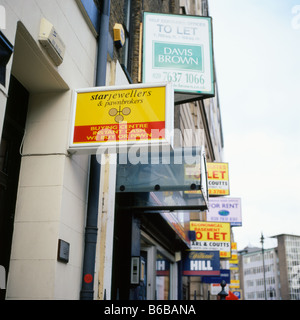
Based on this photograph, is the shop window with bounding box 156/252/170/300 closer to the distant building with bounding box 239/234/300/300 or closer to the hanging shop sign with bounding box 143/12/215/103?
the hanging shop sign with bounding box 143/12/215/103

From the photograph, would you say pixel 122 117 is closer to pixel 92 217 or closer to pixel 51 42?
pixel 51 42

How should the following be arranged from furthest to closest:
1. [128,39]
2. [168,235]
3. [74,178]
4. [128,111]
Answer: [168,235] → [128,39] → [74,178] → [128,111]

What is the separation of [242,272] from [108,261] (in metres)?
129

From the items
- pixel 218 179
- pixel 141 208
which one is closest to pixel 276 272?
pixel 218 179

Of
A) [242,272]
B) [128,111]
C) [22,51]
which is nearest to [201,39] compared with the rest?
[128,111]

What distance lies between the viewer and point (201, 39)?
331 inches

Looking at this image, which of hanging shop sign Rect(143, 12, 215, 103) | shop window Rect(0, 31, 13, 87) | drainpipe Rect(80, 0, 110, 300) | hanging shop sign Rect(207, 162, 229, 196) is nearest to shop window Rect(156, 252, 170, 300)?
hanging shop sign Rect(143, 12, 215, 103)

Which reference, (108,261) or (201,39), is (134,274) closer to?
(108,261)

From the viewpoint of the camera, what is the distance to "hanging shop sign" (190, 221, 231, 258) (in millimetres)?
14852

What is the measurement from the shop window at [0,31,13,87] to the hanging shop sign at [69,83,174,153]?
4.94 feet

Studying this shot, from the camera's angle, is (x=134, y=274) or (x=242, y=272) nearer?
(x=134, y=274)

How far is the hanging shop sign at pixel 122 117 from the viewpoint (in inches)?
200

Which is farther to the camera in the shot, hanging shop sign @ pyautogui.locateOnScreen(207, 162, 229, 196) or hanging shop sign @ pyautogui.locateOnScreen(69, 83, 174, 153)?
hanging shop sign @ pyautogui.locateOnScreen(207, 162, 229, 196)
